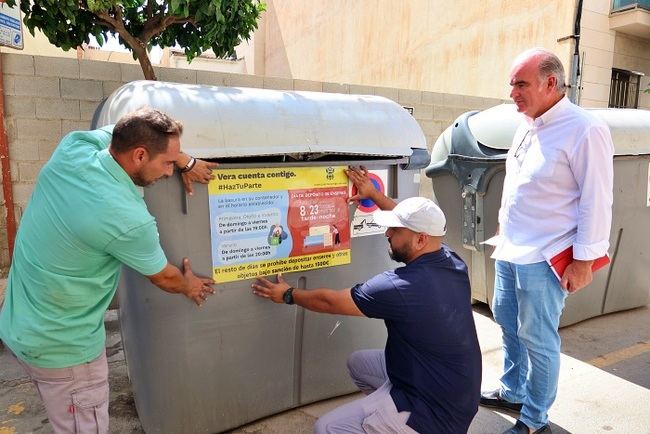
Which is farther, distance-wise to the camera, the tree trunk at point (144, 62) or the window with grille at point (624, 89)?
the window with grille at point (624, 89)

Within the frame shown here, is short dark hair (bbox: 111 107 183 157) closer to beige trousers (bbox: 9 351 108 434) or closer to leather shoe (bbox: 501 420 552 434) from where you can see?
beige trousers (bbox: 9 351 108 434)

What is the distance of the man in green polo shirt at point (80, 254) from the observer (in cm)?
162

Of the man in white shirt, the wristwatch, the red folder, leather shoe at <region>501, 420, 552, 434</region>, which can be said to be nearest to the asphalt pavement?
A: leather shoe at <region>501, 420, 552, 434</region>

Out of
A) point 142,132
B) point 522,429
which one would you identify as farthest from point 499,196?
point 142,132

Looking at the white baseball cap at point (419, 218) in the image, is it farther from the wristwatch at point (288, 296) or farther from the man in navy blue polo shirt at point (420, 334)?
the wristwatch at point (288, 296)

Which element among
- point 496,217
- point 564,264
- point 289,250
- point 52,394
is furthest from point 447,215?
point 52,394

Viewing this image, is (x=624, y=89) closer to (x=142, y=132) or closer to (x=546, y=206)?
(x=546, y=206)

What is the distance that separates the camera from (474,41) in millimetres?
10289

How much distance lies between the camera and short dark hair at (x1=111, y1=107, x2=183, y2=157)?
1.67 meters

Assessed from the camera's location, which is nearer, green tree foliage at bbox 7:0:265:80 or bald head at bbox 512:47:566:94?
bald head at bbox 512:47:566:94

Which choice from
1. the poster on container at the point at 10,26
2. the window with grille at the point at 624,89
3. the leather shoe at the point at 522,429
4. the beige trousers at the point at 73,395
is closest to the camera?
the beige trousers at the point at 73,395

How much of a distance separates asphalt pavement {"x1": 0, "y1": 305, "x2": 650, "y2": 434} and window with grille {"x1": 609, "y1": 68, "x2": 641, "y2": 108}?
7.30 meters

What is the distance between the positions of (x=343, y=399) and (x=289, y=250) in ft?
3.47

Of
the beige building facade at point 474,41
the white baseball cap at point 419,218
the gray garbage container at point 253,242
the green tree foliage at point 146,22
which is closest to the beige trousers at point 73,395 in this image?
the gray garbage container at point 253,242
